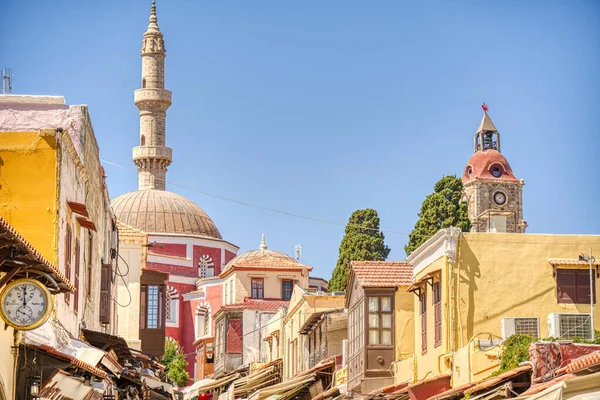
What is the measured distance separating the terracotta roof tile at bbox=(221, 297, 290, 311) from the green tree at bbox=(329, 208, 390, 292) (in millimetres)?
2930

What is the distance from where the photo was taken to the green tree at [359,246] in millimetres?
69300

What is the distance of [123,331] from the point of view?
→ 125ft

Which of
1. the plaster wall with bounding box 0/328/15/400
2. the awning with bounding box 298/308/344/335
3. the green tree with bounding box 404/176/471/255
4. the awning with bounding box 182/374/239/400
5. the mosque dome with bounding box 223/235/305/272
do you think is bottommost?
the awning with bounding box 182/374/239/400

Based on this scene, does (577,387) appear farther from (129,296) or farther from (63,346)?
(129,296)

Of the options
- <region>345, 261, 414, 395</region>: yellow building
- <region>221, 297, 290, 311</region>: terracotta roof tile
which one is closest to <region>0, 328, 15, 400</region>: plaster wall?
<region>345, 261, 414, 395</region>: yellow building

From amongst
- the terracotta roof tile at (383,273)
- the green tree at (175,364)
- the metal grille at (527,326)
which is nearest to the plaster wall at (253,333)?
the green tree at (175,364)

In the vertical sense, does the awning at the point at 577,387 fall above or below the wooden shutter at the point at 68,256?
below

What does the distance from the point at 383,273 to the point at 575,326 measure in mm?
8272

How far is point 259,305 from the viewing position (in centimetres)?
6794

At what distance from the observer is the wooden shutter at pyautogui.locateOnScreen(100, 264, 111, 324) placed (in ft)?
94.2

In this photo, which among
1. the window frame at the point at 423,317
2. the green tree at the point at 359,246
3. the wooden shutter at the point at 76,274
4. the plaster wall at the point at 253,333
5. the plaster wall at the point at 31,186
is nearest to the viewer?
the plaster wall at the point at 31,186

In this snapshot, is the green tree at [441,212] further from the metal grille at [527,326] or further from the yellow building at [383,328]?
the metal grille at [527,326]

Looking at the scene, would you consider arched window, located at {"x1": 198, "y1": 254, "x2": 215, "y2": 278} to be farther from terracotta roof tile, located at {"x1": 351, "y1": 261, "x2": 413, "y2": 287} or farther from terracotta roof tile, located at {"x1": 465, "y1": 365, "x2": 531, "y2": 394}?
terracotta roof tile, located at {"x1": 465, "y1": 365, "x2": 531, "y2": 394}

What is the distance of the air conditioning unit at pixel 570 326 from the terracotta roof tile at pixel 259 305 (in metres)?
44.2
